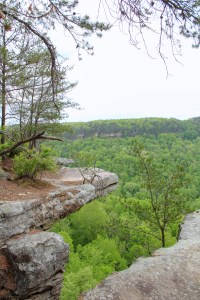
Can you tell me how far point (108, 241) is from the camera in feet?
72.5

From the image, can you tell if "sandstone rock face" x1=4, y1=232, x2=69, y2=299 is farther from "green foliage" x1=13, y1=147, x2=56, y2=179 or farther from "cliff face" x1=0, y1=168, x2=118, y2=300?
"green foliage" x1=13, y1=147, x2=56, y2=179

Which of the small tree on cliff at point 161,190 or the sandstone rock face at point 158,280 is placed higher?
the small tree on cliff at point 161,190

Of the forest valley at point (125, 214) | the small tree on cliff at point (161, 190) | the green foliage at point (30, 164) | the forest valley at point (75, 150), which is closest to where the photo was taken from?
the forest valley at point (75, 150)

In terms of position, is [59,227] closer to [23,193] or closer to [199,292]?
[23,193]

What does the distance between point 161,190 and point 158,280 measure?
209 inches

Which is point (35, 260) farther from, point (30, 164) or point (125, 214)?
point (125, 214)

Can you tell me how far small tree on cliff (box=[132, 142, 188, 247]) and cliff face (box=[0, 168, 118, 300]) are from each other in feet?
13.1

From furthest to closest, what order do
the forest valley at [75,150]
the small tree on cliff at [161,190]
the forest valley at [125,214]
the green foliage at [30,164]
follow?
the forest valley at [125,214], the small tree on cliff at [161,190], the green foliage at [30,164], the forest valley at [75,150]

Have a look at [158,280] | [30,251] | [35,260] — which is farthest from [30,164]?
[158,280]

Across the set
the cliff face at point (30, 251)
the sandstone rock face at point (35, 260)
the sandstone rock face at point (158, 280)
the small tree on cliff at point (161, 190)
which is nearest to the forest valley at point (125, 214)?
the small tree on cliff at point (161, 190)

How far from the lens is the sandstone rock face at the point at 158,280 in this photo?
6309 mm

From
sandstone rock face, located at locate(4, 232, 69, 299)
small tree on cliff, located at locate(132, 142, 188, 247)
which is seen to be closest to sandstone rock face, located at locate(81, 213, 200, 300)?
sandstone rock face, located at locate(4, 232, 69, 299)

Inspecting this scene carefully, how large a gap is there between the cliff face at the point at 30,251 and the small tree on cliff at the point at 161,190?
3983mm

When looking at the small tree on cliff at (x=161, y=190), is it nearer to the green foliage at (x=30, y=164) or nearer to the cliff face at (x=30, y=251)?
the green foliage at (x=30, y=164)
